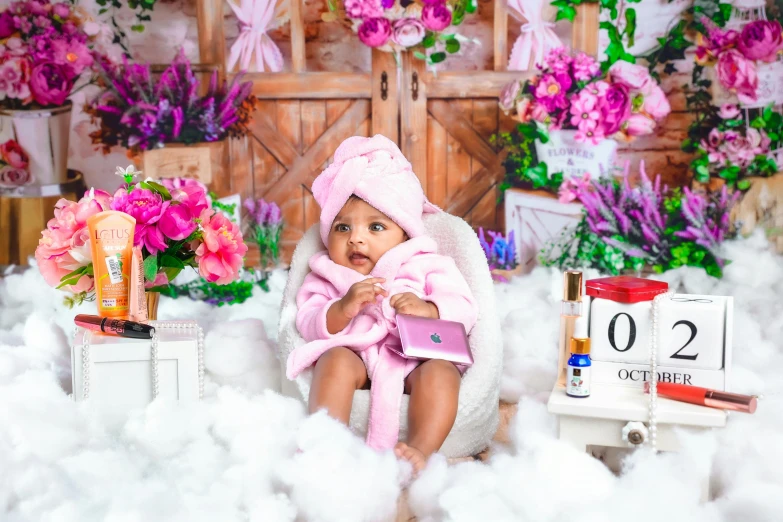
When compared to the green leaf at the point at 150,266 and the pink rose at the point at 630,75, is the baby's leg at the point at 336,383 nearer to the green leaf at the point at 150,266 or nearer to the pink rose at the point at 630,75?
the green leaf at the point at 150,266

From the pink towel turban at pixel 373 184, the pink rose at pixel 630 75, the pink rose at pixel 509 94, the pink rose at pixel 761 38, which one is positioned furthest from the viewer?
the pink rose at pixel 509 94

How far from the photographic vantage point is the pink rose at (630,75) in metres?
3.19

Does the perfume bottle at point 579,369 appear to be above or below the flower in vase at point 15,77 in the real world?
below

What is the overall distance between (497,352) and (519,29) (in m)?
1.76

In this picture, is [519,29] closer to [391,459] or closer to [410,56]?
[410,56]

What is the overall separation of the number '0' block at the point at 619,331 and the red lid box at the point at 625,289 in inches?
0.4

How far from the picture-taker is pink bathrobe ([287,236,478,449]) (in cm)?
186

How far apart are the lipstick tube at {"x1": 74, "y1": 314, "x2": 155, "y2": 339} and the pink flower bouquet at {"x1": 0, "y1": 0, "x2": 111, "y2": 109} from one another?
1632 mm

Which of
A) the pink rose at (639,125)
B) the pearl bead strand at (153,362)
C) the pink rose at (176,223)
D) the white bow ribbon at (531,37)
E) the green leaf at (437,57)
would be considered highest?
the white bow ribbon at (531,37)

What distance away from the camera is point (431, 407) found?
1.80 metres

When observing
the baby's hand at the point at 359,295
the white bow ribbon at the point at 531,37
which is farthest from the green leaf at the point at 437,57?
the baby's hand at the point at 359,295

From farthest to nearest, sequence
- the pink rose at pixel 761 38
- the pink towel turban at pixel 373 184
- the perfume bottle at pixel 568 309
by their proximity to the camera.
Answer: the pink rose at pixel 761 38
the pink towel turban at pixel 373 184
the perfume bottle at pixel 568 309

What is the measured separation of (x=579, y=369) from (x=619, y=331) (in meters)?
0.12

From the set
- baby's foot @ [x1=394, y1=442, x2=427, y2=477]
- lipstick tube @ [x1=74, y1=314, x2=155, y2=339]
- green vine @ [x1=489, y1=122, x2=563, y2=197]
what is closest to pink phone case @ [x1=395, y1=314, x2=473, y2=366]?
baby's foot @ [x1=394, y1=442, x2=427, y2=477]
